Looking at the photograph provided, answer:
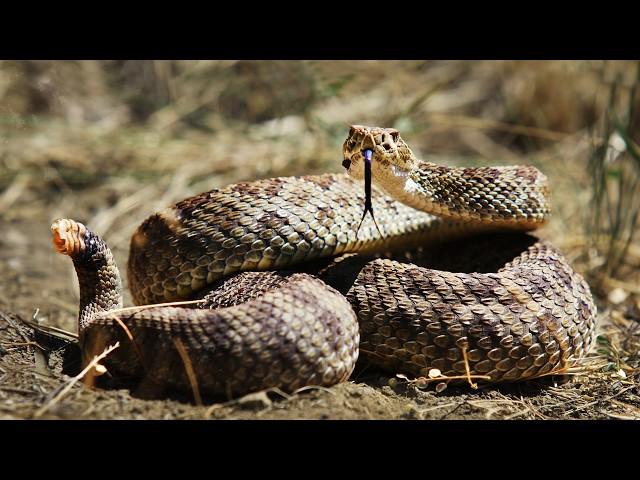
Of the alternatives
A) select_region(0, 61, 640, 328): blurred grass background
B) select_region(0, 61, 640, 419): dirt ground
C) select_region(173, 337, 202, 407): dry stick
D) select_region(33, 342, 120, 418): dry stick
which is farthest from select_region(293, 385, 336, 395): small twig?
select_region(0, 61, 640, 328): blurred grass background

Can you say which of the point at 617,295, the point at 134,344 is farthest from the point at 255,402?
the point at 617,295

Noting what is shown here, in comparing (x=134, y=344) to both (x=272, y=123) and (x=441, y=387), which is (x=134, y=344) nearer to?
(x=441, y=387)

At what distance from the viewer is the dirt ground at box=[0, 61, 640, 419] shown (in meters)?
4.00

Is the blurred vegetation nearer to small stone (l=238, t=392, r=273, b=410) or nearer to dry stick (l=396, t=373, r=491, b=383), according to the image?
dry stick (l=396, t=373, r=491, b=383)

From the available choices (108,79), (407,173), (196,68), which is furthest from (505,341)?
(108,79)

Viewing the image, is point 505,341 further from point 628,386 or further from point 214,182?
point 214,182

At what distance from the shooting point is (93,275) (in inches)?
174

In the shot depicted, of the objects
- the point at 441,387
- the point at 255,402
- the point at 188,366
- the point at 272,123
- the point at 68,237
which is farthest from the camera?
the point at 272,123

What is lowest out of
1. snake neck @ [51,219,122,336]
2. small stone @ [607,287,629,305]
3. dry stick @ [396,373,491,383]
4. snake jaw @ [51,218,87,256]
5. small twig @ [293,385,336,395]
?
small stone @ [607,287,629,305]

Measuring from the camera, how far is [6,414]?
336 cm

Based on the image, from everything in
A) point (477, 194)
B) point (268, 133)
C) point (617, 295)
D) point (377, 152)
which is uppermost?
point (268, 133)

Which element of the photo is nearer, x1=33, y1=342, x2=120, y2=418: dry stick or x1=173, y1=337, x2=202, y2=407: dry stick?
x1=33, y1=342, x2=120, y2=418: dry stick

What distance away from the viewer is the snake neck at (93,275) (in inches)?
166

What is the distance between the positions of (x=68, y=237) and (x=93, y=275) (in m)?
0.42
